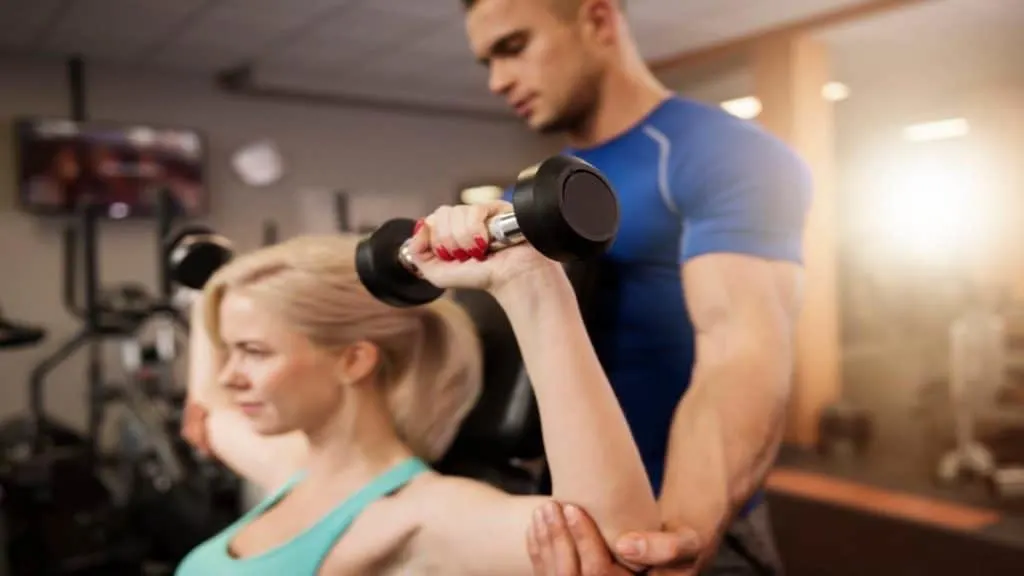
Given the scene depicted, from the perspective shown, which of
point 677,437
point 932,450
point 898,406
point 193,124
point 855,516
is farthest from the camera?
point 898,406

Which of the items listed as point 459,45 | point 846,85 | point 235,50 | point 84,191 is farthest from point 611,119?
point 846,85

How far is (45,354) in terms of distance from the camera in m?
4.04

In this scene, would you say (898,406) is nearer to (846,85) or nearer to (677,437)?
(846,85)

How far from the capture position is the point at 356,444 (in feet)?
3.04

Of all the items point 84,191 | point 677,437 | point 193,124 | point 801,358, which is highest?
point 193,124

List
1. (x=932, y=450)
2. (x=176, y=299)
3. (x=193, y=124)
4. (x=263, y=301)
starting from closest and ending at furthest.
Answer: (x=263, y=301)
(x=176, y=299)
(x=932, y=450)
(x=193, y=124)

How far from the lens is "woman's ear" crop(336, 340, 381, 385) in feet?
3.04

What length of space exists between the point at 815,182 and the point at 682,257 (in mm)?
3464

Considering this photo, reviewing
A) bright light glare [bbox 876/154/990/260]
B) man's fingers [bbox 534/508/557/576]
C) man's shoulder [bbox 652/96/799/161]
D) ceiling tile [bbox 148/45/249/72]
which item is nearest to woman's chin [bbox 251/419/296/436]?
man's fingers [bbox 534/508/557/576]

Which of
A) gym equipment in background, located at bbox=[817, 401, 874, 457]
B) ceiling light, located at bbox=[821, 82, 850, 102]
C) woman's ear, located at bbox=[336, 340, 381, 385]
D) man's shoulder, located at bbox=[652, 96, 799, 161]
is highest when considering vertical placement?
ceiling light, located at bbox=[821, 82, 850, 102]

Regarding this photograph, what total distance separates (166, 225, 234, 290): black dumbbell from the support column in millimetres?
3277

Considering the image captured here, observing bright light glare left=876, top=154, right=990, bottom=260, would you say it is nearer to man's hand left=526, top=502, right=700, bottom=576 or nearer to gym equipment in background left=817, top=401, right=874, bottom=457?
gym equipment in background left=817, top=401, right=874, bottom=457

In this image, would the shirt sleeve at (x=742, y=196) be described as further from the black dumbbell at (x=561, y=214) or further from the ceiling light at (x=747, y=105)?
the ceiling light at (x=747, y=105)

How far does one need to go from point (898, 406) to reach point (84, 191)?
448cm
